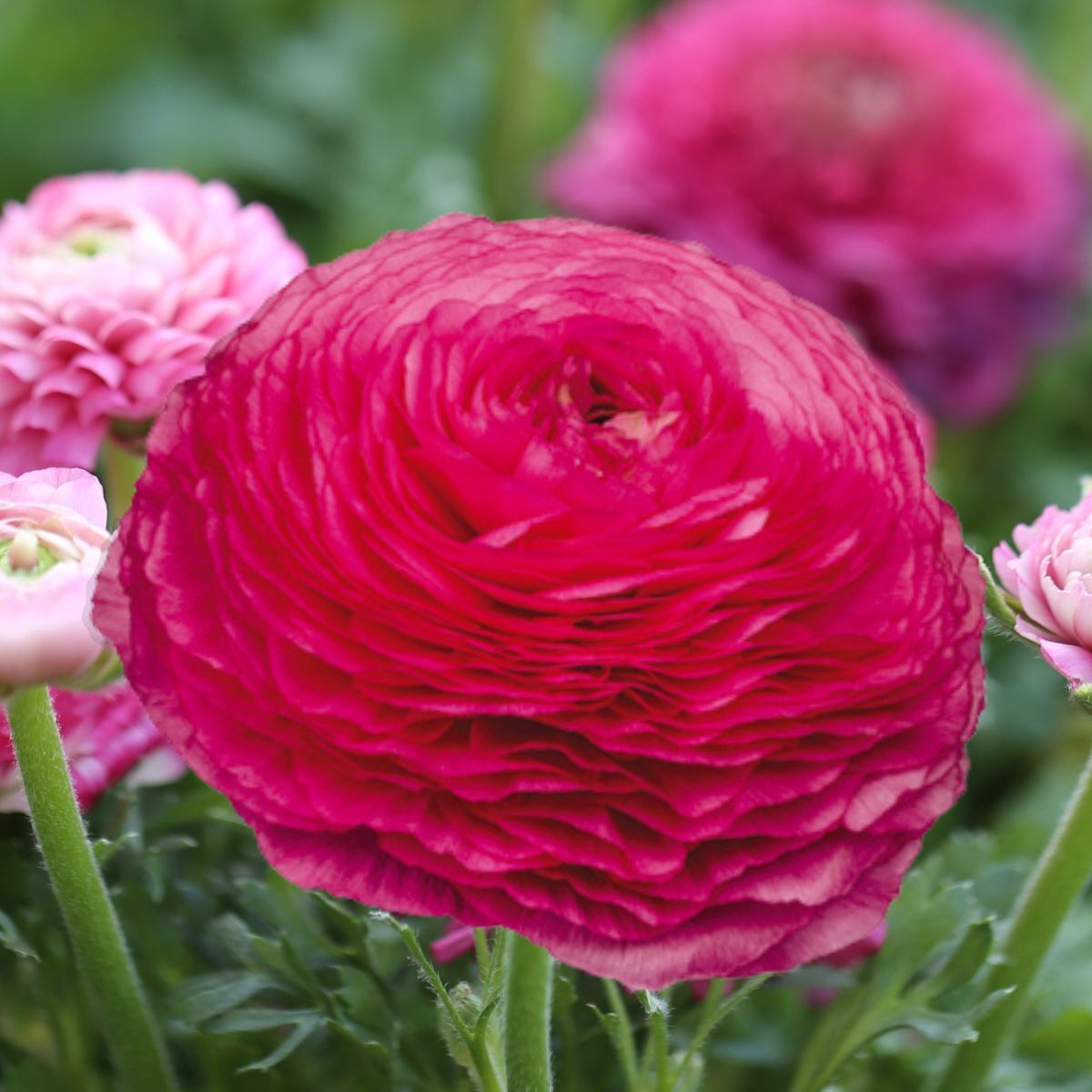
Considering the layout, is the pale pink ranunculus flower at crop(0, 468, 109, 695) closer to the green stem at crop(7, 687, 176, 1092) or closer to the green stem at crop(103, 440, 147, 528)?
the green stem at crop(7, 687, 176, 1092)

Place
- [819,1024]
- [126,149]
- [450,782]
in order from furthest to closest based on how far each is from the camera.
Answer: [126,149], [819,1024], [450,782]

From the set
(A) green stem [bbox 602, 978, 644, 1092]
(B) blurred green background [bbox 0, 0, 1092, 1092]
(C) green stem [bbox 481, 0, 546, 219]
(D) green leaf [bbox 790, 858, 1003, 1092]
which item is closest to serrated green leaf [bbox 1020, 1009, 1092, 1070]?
(D) green leaf [bbox 790, 858, 1003, 1092]

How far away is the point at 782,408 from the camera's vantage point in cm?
35

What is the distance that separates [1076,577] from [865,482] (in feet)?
0.18

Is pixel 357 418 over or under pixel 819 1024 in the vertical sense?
over

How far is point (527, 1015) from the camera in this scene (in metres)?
0.38

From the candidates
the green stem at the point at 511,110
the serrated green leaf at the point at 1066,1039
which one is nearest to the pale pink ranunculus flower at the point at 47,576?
the serrated green leaf at the point at 1066,1039

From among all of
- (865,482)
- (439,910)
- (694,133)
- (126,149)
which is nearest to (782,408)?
(865,482)

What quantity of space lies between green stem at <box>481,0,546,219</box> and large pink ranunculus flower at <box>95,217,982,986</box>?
72cm

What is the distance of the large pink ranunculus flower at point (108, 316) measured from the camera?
0.47 metres

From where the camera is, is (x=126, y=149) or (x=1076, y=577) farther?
(x=126, y=149)

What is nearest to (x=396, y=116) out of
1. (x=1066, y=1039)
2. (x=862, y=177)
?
(x=862, y=177)

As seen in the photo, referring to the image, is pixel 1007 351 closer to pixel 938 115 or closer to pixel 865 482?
pixel 938 115

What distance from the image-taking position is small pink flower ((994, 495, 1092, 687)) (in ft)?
1.16
